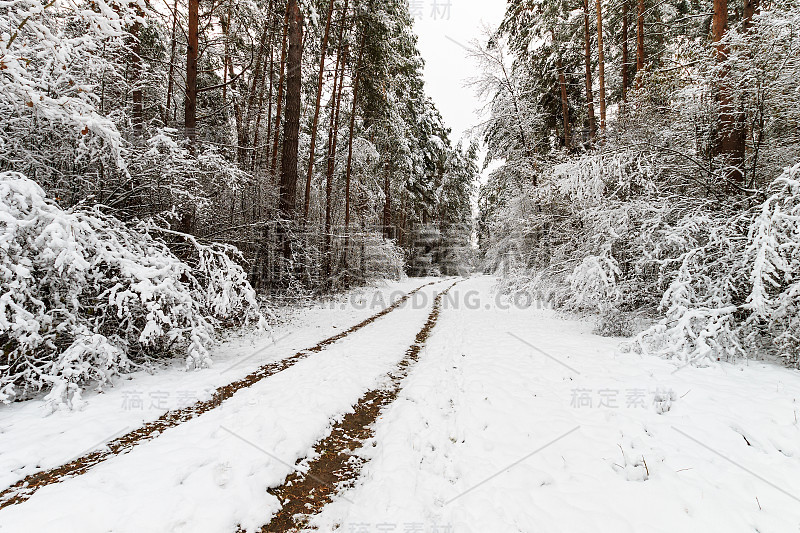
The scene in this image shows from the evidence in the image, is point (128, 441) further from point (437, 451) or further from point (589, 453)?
point (589, 453)

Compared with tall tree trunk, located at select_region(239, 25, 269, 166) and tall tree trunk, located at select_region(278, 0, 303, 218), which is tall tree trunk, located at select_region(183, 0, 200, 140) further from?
tall tree trunk, located at select_region(278, 0, 303, 218)

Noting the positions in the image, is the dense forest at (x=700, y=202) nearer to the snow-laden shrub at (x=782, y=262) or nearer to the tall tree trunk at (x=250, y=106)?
the snow-laden shrub at (x=782, y=262)

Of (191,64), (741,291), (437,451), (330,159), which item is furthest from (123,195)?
(741,291)

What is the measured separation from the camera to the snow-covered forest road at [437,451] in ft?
7.84

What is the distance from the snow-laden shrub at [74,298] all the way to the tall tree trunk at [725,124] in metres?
9.18

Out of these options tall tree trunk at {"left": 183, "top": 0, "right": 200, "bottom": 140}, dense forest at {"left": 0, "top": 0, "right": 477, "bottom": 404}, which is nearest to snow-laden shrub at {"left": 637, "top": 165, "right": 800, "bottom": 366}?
dense forest at {"left": 0, "top": 0, "right": 477, "bottom": 404}

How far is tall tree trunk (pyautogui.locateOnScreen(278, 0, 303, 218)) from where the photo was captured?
422 inches

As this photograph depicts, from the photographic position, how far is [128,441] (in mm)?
3277

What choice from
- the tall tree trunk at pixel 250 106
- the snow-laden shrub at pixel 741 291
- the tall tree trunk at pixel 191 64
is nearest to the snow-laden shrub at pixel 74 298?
the tall tree trunk at pixel 191 64

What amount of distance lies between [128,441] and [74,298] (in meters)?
2.24

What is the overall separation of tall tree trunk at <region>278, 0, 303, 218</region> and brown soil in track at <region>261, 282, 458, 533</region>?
783 centimetres

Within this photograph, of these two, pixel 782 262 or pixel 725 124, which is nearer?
pixel 782 262

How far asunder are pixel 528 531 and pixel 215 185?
823cm

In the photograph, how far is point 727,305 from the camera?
5102 mm
